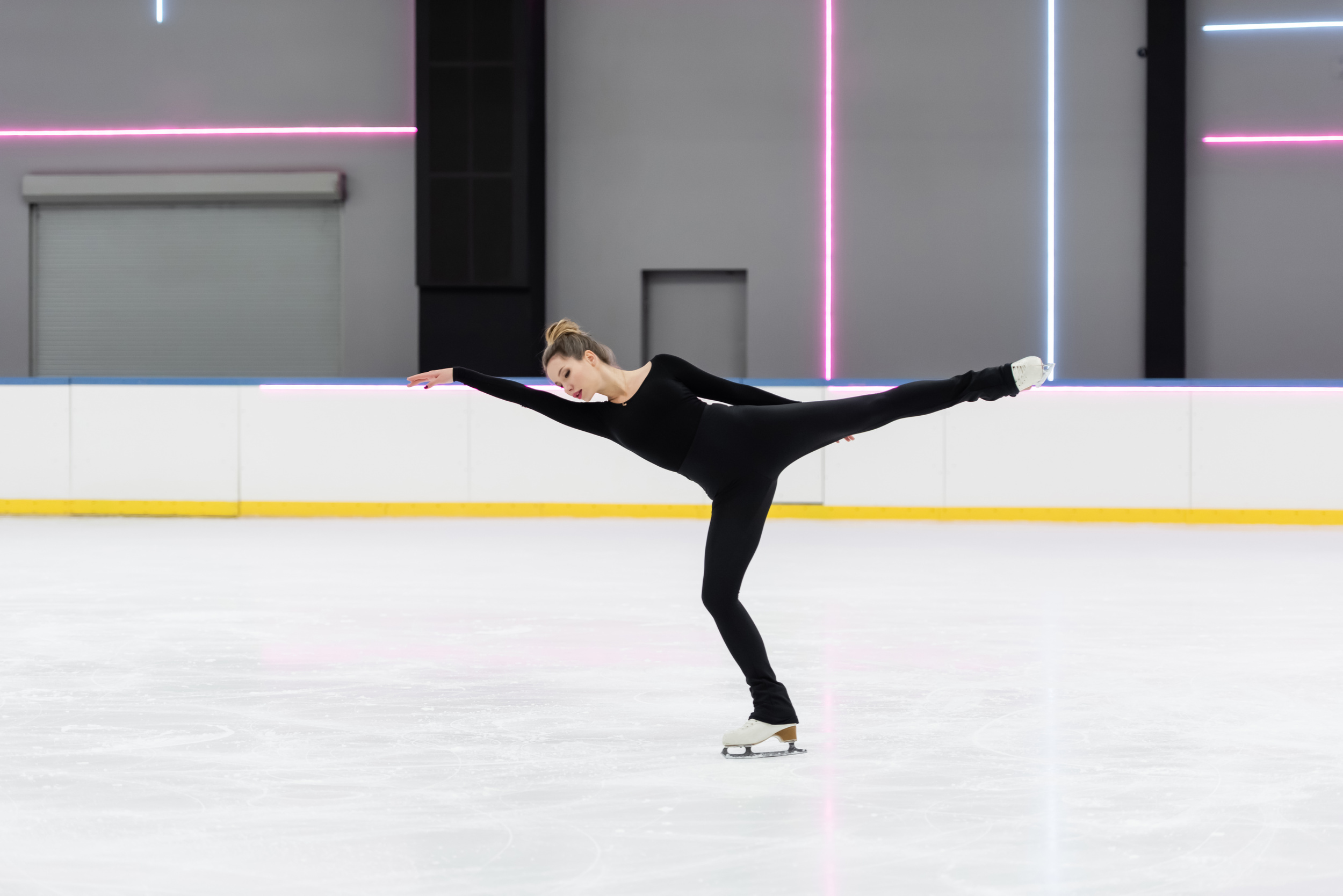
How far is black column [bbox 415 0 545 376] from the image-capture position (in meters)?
11.9

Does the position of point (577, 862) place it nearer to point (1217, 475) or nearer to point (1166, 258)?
point (1217, 475)

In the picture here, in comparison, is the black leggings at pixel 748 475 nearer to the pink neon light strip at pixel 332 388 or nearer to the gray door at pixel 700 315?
the pink neon light strip at pixel 332 388

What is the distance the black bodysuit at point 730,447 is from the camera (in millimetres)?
3139

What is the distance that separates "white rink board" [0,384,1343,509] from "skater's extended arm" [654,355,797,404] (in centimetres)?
674

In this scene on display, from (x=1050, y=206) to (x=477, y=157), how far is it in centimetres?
542

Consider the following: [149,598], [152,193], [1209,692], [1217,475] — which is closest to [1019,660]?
[1209,692]

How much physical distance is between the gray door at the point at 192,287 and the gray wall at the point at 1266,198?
8.47 meters

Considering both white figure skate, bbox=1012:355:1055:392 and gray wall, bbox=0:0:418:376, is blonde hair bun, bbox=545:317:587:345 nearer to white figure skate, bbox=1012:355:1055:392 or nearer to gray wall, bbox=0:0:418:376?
white figure skate, bbox=1012:355:1055:392

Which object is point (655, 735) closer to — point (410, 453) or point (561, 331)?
point (561, 331)

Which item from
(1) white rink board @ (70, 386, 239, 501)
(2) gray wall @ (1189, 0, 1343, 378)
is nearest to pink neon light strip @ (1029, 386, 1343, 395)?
(2) gray wall @ (1189, 0, 1343, 378)

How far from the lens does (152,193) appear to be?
13023 millimetres

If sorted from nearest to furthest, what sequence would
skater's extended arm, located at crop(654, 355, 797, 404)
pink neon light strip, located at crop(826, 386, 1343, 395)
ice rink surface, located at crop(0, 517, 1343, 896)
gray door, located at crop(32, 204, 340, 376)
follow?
ice rink surface, located at crop(0, 517, 1343, 896) < skater's extended arm, located at crop(654, 355, 797, 404) < pink neon light strip, located at crop(826, 386, 1343, 395) < gray door, located at crop(32, 204, 340, 376)

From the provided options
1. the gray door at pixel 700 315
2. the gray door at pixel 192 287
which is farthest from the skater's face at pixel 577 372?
the gray door at pixel 192 287

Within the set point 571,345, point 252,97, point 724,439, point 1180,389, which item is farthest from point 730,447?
point 252,97
